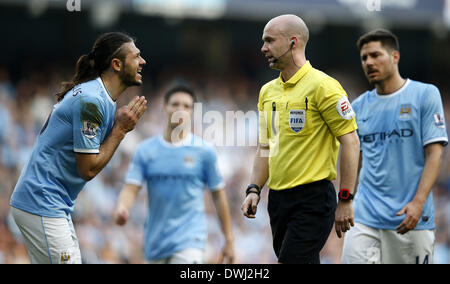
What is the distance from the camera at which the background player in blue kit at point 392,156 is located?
5496 millimetres

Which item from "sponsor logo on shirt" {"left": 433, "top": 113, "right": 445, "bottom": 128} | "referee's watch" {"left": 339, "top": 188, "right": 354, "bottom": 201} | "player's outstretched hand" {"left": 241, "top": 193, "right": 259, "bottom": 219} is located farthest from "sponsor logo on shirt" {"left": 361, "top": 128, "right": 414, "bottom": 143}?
"player's outstretched hand" {"left": 241, "top": 193, "right": 259, "bottom": 219}

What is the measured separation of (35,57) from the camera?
15.5 meters

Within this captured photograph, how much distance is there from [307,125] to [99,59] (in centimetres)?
162

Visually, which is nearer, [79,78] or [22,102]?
[79,78]

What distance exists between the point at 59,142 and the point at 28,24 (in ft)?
42.5

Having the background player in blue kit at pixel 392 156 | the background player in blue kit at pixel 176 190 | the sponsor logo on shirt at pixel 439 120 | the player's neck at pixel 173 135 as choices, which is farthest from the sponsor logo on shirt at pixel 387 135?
the player's neck at pixel 173 135

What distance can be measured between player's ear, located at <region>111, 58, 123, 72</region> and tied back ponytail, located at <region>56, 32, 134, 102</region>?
0.07 feet

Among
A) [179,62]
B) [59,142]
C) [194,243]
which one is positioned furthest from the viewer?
[179,62]

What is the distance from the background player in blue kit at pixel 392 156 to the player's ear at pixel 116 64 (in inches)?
89.9

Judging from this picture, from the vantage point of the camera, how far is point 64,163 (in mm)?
4559

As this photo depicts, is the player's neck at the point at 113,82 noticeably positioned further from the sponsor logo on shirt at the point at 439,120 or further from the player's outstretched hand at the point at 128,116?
the sponsor logo on shirt at the point at 439,120
